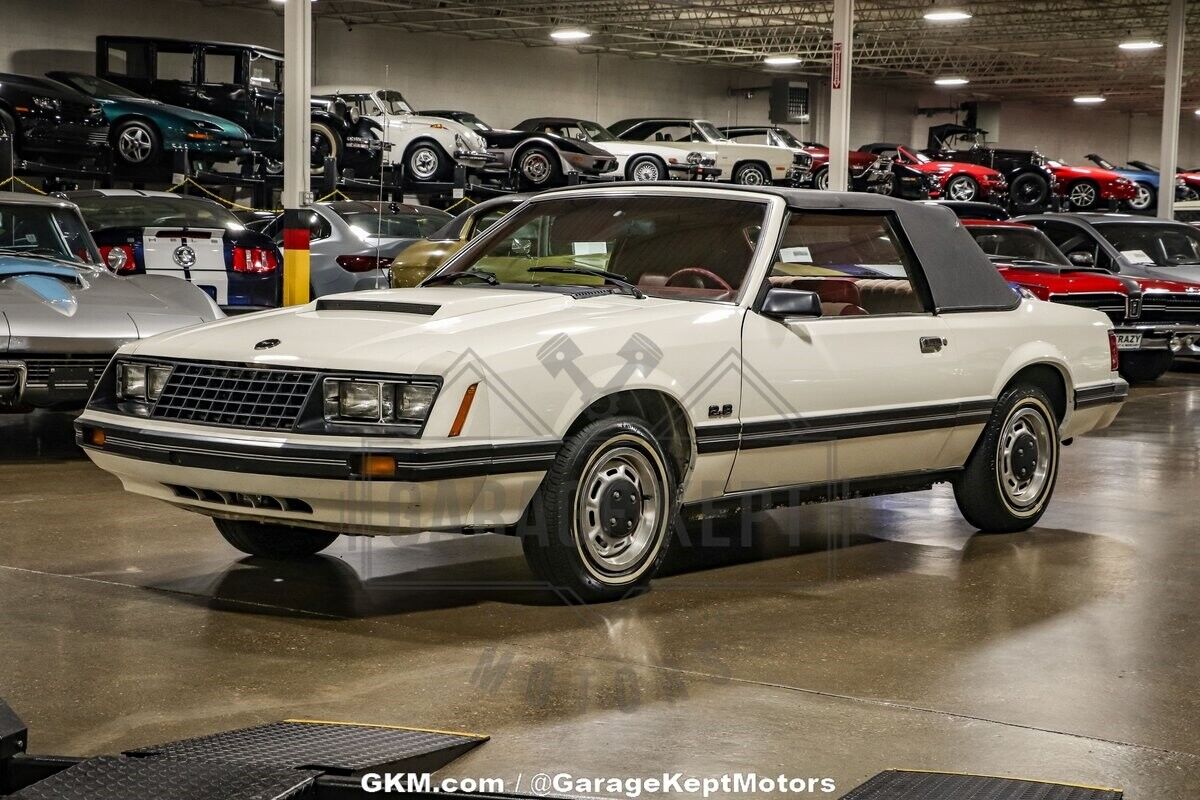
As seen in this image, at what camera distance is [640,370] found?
511cm

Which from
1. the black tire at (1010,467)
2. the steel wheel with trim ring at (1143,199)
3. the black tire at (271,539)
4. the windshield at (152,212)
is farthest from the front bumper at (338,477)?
the steel wheel with trim ring at (1143,199)

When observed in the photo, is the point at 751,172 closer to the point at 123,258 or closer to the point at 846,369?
the point at 123,258

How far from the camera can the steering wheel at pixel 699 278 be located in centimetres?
567

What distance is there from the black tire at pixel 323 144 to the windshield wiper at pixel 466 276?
50.7ft

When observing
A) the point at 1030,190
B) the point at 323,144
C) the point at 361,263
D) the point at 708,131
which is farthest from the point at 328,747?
the point at 1030,190

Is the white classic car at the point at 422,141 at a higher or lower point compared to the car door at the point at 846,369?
higher

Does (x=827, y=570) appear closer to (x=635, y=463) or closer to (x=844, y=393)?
(x=844, y=393)

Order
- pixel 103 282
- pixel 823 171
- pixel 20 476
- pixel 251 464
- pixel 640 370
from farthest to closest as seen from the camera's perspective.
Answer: pixel 823 171, pixel 103 282, pixel 20 476, pixel 640 370, pixel 251 464

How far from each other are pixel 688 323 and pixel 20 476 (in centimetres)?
414

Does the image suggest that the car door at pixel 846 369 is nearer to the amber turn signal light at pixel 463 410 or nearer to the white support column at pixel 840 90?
the amber turn signal light at pixel 463 410

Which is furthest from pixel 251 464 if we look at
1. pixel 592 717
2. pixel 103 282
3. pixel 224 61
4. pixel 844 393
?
pixel 224 61

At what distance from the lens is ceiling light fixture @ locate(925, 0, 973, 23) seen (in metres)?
30.5

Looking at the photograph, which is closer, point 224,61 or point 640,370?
point 640,370

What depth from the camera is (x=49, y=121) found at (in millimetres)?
17328
